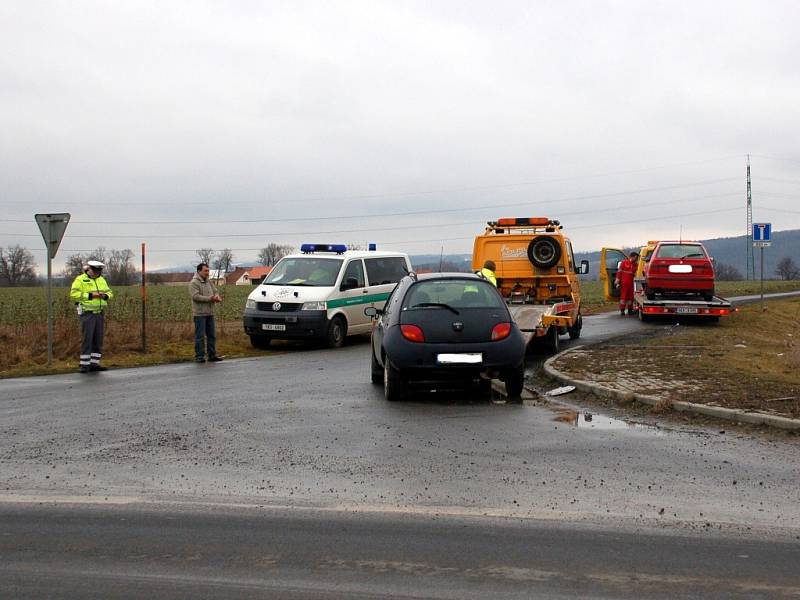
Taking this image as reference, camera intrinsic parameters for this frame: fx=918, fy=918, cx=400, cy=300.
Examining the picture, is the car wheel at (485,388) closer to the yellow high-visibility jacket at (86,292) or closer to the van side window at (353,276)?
the yellow high-visibility jacket at (86,292)

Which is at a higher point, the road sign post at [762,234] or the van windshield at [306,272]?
the road sign post at [762,234]

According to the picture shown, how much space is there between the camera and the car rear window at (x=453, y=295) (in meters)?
11.6

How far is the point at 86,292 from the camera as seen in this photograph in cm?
1622

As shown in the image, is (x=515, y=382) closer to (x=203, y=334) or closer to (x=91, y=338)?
(x=203, y=334)

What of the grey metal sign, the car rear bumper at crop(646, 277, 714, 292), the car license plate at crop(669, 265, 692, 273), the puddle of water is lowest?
the puddle of water

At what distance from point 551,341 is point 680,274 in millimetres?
8195

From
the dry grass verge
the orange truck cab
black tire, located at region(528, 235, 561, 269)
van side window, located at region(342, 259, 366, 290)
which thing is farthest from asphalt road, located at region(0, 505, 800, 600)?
van side window, located at region(342, 259, 366, 290)

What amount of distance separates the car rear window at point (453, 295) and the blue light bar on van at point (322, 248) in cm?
1029

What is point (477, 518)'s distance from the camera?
5.99 m

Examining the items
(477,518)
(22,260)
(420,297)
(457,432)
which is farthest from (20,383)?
(22,260)

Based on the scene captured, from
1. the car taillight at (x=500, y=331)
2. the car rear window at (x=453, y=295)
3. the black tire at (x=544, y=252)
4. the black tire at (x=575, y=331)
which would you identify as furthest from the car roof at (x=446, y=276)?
the black tire at (x=575, y=331)

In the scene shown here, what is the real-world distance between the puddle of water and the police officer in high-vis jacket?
30.0 feet

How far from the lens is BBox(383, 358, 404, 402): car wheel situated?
36.9ft

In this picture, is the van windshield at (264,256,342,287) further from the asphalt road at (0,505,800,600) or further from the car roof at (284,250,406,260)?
the asphalt road at (0,505,800,600)
